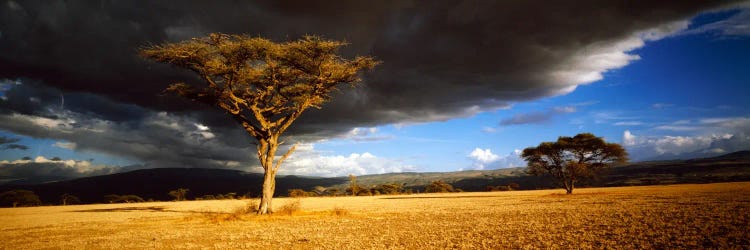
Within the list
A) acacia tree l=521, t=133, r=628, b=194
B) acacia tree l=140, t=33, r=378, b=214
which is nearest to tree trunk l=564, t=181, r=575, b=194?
acacia tree l=521, t=133, r=628, b=194

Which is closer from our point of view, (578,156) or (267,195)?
(267,195)

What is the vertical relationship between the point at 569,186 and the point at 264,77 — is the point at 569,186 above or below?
below

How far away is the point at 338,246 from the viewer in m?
10.3

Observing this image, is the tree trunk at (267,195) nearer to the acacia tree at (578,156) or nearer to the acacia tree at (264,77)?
the acacia tree at (264,77)

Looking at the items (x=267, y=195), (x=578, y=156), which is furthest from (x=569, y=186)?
(x=267, y=195)

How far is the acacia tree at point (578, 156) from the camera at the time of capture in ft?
158

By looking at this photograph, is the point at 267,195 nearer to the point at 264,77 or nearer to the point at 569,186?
the point at 264,77

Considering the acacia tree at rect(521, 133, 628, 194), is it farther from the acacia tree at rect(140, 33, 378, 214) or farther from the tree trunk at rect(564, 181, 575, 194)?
the acacia tree at rect(140, 33, 378, 214)

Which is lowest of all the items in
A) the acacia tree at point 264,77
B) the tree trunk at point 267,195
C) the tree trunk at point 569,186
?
the tree trunk at point 569,186

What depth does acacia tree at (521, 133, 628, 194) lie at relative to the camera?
48.3 meters

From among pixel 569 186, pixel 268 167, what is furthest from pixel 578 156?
pixel 268 167

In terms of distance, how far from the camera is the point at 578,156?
1939 inches

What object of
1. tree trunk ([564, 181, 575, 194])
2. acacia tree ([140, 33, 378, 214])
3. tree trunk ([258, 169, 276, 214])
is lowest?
tree trunk ([564, 181, 575, 194])

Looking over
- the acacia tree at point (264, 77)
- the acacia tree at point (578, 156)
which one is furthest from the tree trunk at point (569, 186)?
the acacia tree at point (264, 77)
